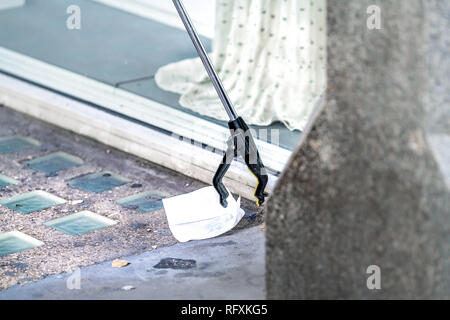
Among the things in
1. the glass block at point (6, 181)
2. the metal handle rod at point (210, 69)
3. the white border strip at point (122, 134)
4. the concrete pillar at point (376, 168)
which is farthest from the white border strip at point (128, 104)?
the concrete pillar at point (376, 168)

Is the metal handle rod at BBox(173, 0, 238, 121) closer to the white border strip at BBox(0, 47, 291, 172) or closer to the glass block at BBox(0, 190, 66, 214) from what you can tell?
the white border strip at BBox(0, 47, 291, 172)

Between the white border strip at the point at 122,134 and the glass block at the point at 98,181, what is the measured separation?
10.9 inches

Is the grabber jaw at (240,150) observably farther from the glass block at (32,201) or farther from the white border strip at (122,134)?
the glass block at (32,201)

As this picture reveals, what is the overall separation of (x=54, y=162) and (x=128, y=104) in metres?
0.63

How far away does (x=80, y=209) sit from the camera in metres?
4.28

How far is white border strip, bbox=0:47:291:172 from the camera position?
4586mm

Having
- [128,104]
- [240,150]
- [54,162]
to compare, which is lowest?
[240,150]

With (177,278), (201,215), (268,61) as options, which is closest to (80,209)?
(201,215)

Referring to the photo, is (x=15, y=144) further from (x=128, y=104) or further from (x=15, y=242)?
(x=15, y=242)

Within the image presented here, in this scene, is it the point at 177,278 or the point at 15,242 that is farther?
the point at 15,242

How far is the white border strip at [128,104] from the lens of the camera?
459 centimetres

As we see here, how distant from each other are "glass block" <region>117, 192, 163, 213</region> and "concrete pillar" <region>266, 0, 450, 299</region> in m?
1.52

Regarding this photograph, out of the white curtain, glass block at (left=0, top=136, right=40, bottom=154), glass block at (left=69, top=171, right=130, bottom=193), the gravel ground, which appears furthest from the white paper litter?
glass block at (left=0, top=136, right=40, bottom=154)
